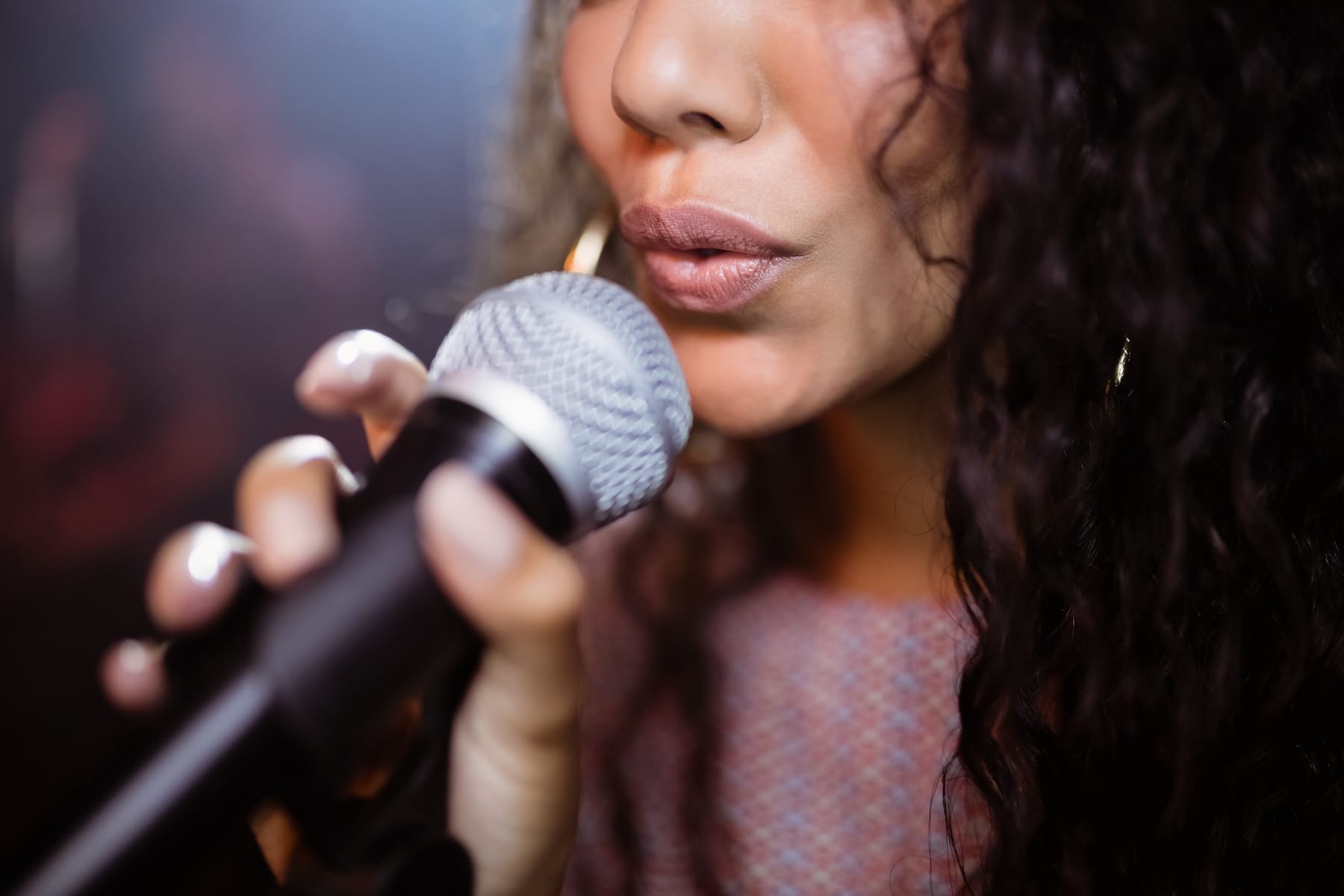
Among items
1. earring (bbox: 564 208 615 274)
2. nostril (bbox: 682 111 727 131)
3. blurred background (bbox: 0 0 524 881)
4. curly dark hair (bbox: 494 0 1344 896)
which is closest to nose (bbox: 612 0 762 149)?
nostril (bbox: 682 111 727 131)

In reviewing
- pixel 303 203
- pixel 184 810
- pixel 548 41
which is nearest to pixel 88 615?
pixel 303 203

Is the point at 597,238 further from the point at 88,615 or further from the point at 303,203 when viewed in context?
the point at 88,615

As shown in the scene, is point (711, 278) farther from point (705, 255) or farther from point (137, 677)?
point (137, 677)

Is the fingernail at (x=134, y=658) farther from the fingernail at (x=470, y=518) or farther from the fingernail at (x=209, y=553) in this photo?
the fingernail at (x=470, y=518)

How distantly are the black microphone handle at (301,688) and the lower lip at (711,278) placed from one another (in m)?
0.27

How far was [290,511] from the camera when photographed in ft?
1.55

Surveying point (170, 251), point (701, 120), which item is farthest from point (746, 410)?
point (170, 251)

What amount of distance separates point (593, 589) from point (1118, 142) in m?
0.66

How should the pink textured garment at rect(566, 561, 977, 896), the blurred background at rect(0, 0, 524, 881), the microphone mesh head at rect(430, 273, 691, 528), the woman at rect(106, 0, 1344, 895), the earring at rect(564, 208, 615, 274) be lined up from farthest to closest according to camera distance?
the blurred background at rect(0, 0, 524, 881) < the earring at rect(564, 208, 615, 274) < the pink textured garment at rect(566, 561, 977, 896) < the woman at rect(106, 0, 1344, 895) < the microphone mesh head at rect(430, 273, 691, 528)

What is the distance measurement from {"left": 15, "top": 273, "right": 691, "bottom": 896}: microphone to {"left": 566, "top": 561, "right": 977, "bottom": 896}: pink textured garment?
0.46 metres

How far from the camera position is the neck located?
0.87 metres

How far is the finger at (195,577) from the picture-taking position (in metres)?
0.45

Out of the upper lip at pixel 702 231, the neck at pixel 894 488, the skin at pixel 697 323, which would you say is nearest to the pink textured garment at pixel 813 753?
the neck at pixel 894 488

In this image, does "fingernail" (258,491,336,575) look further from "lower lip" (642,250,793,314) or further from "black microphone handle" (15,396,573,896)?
"lower lip" (642,250,793,314)
